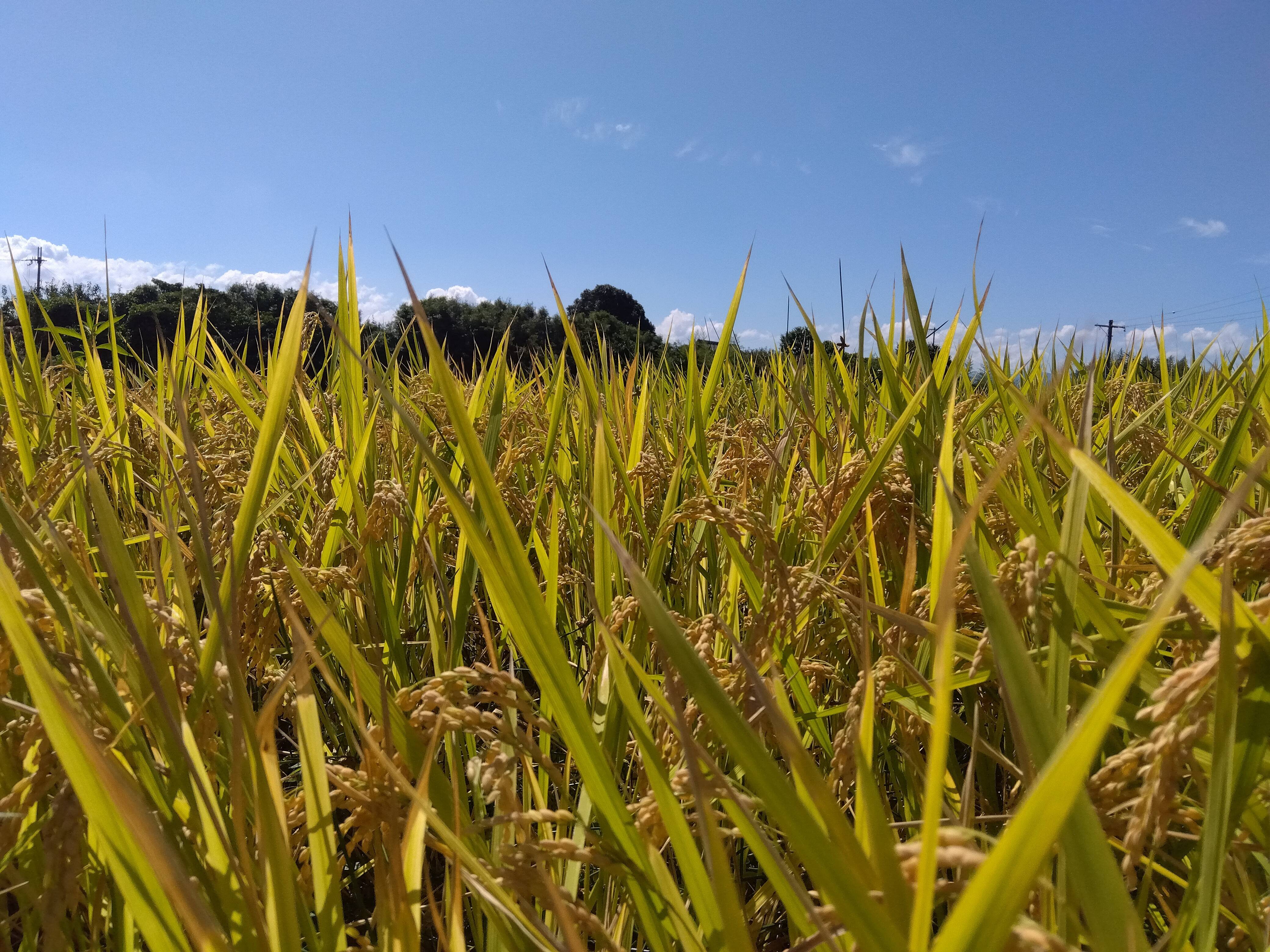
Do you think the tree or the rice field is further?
the tree

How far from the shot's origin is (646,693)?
0.83 meters

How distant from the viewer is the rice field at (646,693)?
1.36ft

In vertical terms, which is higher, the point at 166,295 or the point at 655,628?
the point at 166,295

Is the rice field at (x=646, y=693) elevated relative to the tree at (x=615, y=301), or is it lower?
lower

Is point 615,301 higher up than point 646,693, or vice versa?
point 615,301

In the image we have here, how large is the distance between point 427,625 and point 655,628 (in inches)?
38.5

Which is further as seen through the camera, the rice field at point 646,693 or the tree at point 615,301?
the tree at point 615,301

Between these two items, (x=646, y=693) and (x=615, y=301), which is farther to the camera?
(x=615, y=301)

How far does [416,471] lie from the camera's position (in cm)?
124

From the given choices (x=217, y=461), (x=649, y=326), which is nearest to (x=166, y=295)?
(x=649, y=326)

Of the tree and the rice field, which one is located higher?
the tree

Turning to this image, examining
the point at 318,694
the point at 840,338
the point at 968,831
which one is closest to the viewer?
the point at 968,831

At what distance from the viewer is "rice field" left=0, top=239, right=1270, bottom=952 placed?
0.41 meters

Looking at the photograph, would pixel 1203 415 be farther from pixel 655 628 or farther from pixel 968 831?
pixel 655 628
